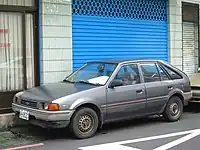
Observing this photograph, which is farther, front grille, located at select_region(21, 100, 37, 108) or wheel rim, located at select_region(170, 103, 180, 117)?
wheel rim, located at select_region(170, 103, 180, 117)

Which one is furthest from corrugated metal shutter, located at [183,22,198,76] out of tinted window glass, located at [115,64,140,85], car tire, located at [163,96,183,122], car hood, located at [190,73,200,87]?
tinted window glass, located at [115,64,140,85]

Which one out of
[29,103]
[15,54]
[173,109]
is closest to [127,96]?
[173,109]

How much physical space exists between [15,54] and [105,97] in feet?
10.4

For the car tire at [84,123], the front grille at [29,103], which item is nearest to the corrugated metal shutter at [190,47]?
the car tire at [84,123]

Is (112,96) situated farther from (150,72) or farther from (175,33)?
(175,33)

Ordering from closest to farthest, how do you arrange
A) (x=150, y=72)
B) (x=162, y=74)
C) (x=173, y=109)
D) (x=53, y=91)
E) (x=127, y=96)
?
(x=53, y=91)
(x=127, y=96)
(x=150, y=72)
(x=162, y=74)
(x=173, y=109)

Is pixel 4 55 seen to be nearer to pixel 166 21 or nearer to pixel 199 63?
pixel 166 21

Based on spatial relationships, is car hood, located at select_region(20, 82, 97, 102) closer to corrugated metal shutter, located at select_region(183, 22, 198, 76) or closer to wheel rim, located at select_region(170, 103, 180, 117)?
wheel rim, located at select_region(170, 103, 180, 117)

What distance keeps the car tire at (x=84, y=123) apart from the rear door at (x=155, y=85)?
→ 5.24 feet

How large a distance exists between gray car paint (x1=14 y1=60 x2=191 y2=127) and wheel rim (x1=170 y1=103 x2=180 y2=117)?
315 mm

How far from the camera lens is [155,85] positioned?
9094 millimetres

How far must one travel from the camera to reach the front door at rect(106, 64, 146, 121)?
8206 mm

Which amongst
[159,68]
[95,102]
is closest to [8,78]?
[95,102]

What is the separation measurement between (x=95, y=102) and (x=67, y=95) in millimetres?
632
